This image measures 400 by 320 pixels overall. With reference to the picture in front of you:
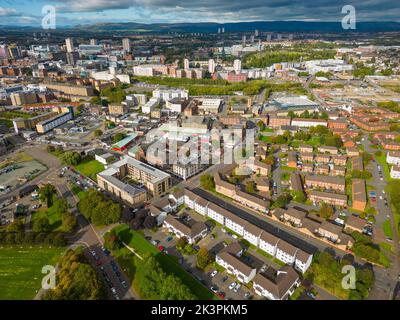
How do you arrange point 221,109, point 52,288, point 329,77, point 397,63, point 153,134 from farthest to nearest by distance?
1. point 397,63
2. point 329,77
3. point 221,109
4. point 153,134
5. point 52,288

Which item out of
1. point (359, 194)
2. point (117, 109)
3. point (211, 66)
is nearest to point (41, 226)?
point (359, 194)

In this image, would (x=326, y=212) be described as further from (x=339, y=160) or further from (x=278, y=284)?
(x=339, y=160)

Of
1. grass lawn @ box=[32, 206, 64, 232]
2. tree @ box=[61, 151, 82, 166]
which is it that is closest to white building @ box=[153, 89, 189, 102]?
tree @ box=[61, 151, 82, 166]

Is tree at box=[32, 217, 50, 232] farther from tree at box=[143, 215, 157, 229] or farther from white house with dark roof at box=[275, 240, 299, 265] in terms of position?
white house with dark roof at box=[275, 240, 299, 265]
